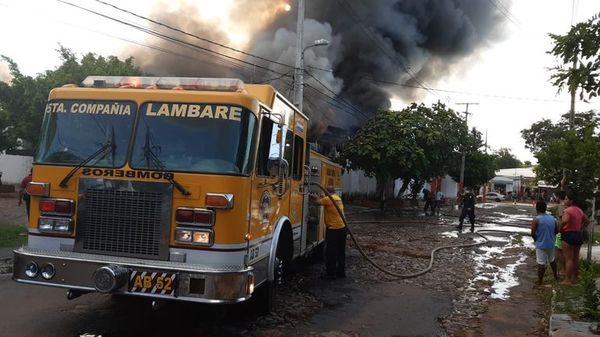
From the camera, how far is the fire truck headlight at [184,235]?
4645 mm

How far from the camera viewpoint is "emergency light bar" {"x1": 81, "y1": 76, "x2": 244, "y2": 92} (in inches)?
201

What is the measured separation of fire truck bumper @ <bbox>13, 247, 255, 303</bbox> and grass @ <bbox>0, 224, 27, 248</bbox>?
6.45 m

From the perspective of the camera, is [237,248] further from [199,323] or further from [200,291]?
[199,323]

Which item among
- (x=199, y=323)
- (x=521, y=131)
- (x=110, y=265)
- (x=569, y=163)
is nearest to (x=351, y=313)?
(x=199, y=323)

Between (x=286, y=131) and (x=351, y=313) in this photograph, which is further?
(x=351, y=313)

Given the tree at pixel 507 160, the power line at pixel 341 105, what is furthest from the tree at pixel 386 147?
the tree at pixel 507 160

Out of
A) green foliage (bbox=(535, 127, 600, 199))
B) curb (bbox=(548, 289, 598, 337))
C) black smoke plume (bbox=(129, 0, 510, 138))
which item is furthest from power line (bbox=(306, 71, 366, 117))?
curb (bbox=(548, 289, 598, 337))

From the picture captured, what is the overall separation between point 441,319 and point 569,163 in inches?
189

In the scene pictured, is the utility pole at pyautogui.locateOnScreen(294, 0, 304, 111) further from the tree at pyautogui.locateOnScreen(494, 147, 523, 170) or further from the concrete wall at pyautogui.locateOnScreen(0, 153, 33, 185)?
the tree at pyautogui.locateOnScreen(494, 147, 523, 170)

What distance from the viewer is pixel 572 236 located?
322 inches

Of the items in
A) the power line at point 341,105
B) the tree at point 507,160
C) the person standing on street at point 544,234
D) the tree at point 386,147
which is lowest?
the person standing on street at point 544,234

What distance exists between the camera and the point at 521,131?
258ft

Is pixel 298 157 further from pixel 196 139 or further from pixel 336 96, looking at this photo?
pixel 336 96

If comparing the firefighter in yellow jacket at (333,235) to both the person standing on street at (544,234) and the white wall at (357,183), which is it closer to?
the person standing on street at (544,234)
